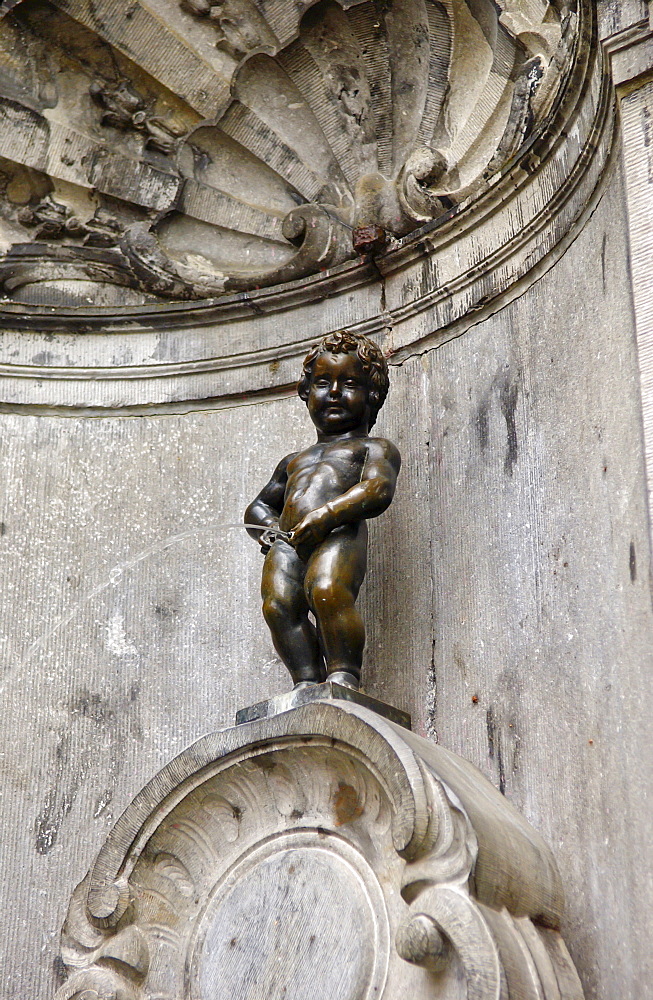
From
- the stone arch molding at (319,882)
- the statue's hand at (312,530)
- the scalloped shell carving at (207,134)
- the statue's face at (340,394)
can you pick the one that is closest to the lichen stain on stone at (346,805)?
the stone arch molding at (319,882)

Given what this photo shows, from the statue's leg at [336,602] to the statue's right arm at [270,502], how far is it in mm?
312

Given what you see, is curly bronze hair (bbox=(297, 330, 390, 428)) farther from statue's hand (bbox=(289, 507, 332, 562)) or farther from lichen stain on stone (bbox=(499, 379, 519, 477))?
statue's hand (bbox=(289, 507, 332, 562))

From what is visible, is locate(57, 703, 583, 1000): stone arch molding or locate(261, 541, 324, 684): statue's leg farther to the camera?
locate(261, 541, 324, 684): statue's leg

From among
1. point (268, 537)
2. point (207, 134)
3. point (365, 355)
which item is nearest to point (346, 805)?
point (268, 537)

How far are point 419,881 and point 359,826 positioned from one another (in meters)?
0.25

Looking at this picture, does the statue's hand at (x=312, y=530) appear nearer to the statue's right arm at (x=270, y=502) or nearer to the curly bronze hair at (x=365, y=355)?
the statue's right arm at (x=270, y=502)

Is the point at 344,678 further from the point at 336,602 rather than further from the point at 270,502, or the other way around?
the point at 270,502

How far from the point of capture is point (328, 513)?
125 inches

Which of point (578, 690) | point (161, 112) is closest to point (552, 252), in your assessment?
point (578, 690)

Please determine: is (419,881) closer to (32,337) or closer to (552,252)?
(552,252)

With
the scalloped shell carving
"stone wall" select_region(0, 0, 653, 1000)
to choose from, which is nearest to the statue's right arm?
"stone wall" select_region(0, 0, 653, 1000)

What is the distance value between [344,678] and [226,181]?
215 cm

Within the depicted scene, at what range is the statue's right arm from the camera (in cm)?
348

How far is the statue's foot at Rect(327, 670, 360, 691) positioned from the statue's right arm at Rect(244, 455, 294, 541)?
524 millimetres
